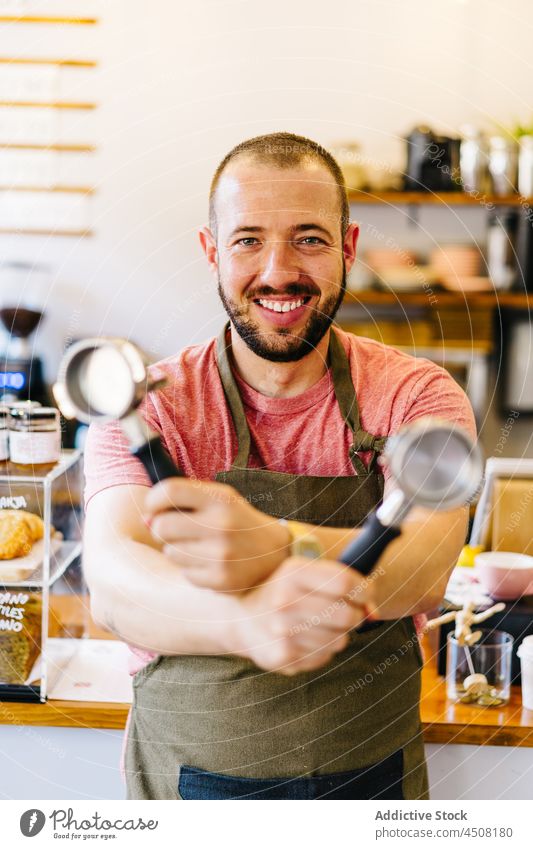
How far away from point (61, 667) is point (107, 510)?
1.19 feet

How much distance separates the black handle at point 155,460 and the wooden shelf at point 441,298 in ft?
5.64

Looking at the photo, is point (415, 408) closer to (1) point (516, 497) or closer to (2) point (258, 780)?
(2) point (258, 780)

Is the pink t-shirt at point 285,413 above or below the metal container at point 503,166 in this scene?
below

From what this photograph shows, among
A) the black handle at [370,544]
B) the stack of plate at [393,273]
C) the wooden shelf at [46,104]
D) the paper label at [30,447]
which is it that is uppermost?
the wooden shelf at [46,104]

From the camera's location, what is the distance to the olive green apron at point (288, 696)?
2.33 feet

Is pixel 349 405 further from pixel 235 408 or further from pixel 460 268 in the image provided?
pixel 460 268

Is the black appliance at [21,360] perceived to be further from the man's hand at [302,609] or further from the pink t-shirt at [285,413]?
the man's hand at [302,609]

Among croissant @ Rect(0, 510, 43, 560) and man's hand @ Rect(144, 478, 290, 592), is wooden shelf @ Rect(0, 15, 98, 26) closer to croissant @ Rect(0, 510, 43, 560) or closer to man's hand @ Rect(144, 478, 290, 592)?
croissant @ Rect(0, 510, 43, 560)

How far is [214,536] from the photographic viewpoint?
1.37 feet

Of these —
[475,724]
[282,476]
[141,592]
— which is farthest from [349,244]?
[475,724]

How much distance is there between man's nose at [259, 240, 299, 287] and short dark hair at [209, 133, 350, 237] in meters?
0.06

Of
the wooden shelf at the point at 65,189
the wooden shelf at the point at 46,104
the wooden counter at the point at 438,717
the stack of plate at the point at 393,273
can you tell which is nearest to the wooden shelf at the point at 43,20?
the wooden shelf at the point at 46,104

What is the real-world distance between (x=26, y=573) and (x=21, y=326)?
1301 millimetres

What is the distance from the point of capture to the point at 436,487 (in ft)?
1.27
